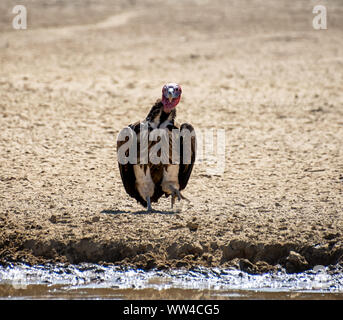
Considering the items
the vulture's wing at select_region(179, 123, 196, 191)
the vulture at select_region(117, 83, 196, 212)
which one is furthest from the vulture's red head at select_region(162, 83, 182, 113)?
the vulture's wing at select_region(179, 123, 196, 191)

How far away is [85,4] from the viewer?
22.0 meters

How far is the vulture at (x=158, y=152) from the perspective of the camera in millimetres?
6816

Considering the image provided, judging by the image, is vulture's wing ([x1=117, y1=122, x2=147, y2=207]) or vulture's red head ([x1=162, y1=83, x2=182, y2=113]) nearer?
vulture's red head ([x1=162, y1=83, x2=182, y2=113])

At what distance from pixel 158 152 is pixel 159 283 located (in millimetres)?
1198

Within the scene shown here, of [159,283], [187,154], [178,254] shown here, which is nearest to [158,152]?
[187,154]

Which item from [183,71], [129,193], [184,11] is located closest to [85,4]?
[184,11]

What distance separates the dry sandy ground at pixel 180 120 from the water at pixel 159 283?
10 cm

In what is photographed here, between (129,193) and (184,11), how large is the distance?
1428 cm

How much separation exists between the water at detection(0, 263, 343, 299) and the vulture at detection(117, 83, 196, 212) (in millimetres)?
939

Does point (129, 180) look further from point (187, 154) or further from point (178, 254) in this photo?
point (178, 254)

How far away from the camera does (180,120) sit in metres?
10.9

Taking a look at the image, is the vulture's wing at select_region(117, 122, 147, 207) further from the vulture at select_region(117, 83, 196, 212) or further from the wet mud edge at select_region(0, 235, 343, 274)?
the wet mud edge at select_region(0, 235, 343, 274)

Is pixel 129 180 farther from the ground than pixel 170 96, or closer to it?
closer to it

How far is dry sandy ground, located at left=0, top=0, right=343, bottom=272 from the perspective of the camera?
Result: 22.1ft
